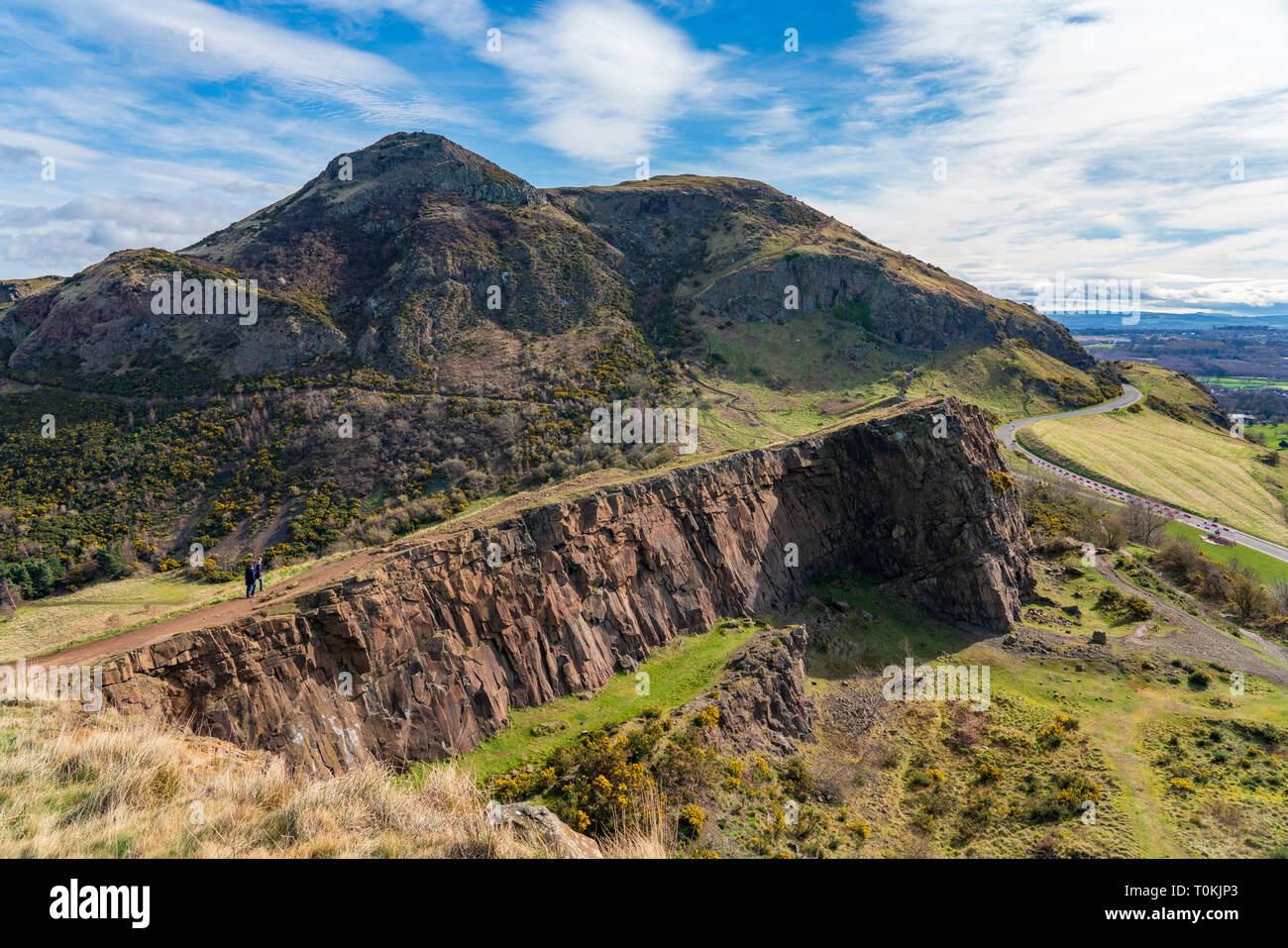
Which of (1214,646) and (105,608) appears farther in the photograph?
(1214,646)

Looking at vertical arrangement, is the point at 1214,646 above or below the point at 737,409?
below

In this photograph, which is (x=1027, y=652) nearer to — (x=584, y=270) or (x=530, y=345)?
(x=530, y=345)

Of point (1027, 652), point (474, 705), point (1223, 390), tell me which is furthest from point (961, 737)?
point (1223, 390)

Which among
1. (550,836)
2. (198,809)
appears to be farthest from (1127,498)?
(198,809)

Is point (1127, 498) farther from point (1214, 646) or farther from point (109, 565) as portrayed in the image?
point (109, 565)

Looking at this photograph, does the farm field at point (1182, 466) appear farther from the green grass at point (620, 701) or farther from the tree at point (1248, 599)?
the green grass at point (620, 701)

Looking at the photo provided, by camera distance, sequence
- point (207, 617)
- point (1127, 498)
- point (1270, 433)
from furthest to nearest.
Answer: point (1270, 433)
point (1127, 498)
point (207, 617)

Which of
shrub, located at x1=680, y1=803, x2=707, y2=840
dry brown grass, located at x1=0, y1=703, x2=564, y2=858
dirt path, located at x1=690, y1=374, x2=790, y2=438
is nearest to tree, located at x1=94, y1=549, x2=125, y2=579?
dry brown grass, located at x1=0, y1=703, x2=564, y2=858
